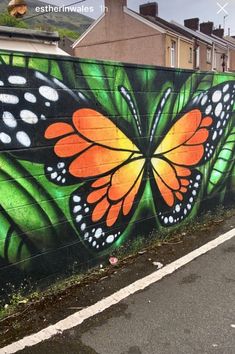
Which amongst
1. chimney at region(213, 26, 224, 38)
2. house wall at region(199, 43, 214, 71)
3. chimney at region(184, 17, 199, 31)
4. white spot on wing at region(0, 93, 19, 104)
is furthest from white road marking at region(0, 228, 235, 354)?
chimney at region(213, 26, 224, 38)

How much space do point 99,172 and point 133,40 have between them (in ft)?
99.0

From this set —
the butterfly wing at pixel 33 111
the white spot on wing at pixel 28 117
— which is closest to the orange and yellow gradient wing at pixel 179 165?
the butterfly wing at pixel 33 111

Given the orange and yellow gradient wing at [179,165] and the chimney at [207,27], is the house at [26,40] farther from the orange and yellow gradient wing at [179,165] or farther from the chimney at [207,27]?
the chimney at [207,27]

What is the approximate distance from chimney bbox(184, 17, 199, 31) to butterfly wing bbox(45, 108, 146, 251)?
138 ft

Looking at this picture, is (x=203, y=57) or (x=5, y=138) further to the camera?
(x=203, y=57)

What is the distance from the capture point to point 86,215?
366 cm

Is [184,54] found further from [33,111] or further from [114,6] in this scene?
[33,111]

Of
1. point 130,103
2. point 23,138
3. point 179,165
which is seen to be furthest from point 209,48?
point 23,138

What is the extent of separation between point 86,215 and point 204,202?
6.68ft

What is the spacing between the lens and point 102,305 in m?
3.21

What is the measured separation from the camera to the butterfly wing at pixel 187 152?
14.7 feet

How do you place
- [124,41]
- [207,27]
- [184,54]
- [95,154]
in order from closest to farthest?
[95,154]
[124,41]
[184,54]
[207,27]

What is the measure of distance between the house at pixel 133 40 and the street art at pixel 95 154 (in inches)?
1056

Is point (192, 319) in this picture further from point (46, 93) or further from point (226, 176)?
point (226, 176)
